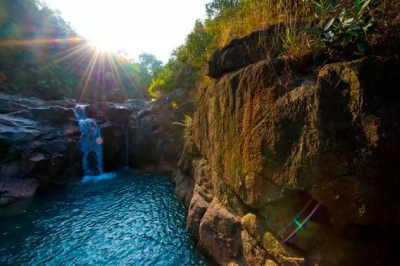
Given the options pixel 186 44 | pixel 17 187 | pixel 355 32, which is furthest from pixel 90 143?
pixel 355 32

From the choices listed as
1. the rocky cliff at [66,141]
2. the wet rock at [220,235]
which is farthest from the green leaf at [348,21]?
the rocky cliff at [66,141]

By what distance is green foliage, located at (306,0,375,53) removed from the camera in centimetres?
305

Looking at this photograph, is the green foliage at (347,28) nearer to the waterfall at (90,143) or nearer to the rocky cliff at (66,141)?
the rocky cliff at (66,141)

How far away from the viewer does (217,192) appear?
Answer: 6.16 meters

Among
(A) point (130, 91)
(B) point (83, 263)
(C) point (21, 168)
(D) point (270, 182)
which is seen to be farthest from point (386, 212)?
(A) point (130, 91)

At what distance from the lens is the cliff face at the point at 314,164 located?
292 cm

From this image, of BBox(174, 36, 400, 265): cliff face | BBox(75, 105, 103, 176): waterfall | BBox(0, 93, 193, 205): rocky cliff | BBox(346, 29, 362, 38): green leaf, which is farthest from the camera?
BBox(75, 105, 103, 176): waterfall

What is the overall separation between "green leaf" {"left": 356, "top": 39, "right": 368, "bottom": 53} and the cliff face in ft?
0.61

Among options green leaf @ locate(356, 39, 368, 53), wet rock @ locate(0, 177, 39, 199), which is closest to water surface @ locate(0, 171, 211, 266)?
wet rock @ locate(0, 177, 39, 199)

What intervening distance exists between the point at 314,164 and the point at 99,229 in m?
7.66

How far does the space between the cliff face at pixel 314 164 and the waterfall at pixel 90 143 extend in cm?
1354

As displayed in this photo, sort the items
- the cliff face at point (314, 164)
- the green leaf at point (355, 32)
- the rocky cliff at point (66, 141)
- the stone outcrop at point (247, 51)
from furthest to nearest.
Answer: the rocky cliff at point (66, 141)
the stone outcrop at point (247, 51)
the green leaf at point (355, 32)
the cliff face at point (314, 164)

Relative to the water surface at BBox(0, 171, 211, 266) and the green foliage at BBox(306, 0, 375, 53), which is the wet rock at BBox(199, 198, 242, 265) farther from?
the green foliage at BBox(306, 0, 375, 53)

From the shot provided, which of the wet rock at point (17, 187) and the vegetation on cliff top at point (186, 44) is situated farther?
the wet rock at point (17, 187)
